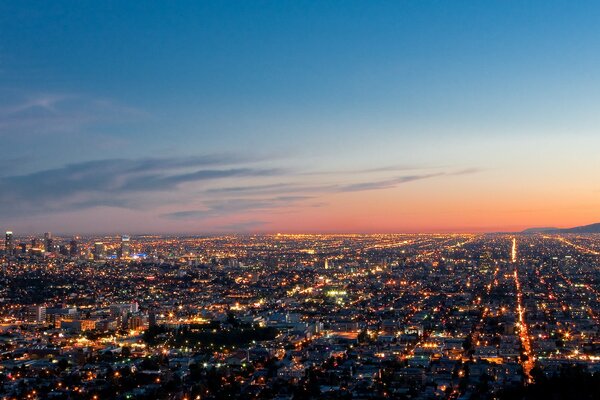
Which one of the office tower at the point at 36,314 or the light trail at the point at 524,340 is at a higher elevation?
the office tower at the point at 36,314

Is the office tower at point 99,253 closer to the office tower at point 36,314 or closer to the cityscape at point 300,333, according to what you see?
the cityscape at point 300,333

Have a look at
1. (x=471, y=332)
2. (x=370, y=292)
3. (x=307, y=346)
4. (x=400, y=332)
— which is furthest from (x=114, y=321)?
(x=370, y=292)

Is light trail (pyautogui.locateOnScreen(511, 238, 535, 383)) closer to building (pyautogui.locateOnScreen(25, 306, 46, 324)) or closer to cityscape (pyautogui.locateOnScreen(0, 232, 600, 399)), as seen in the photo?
cityscape (pyautogui.locateOnScreen(0, 232, 600, 399))

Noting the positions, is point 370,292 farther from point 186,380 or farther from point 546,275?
point 186,380

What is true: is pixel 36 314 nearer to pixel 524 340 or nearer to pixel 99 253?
pixel 524 340

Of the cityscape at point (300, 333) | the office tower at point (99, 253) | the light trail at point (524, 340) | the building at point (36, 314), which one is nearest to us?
the cityscape at point (300, 333)

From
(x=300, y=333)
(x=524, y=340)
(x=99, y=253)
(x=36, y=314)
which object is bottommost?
(x=524, y=340)

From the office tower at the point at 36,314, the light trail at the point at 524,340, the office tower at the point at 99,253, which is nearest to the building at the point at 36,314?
the office tower at the point at 36,314

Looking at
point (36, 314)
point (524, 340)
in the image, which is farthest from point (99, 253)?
point (524, 340)

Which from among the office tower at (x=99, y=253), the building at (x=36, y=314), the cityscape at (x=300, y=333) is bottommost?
the cityscape at (x=300, y=333)

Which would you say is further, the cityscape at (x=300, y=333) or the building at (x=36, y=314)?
the building at (x=36, y=314)
